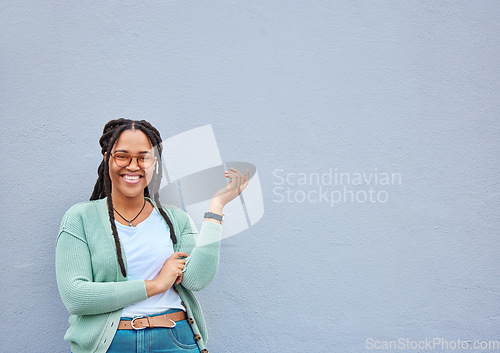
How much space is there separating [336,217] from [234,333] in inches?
32.3

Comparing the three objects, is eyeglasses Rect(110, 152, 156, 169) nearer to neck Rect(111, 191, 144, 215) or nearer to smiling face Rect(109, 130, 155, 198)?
smiling face Rect(109, 130, 155, 198)

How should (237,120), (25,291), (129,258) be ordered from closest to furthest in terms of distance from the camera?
(129,258)
(25,291)
(237,120)

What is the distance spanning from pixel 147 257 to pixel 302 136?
1.10 metres

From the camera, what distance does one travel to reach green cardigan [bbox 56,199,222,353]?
203cm

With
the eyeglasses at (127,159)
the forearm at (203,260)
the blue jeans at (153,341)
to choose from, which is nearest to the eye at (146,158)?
the eyeglasses at (127,159)

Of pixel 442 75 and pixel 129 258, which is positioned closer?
pixel 129 258

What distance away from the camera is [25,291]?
2572 mm

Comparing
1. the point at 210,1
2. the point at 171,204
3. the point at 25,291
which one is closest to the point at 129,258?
the point at 171,204

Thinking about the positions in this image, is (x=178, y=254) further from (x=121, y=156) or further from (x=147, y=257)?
(x=121, y=156)

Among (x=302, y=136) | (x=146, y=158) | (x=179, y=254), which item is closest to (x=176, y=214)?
(x=179, y=254)

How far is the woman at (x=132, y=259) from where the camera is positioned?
81.1 inches

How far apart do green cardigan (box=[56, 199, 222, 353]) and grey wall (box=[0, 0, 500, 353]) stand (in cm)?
48

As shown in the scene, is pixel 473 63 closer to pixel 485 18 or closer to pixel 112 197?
pixel 485 18

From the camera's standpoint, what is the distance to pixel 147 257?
2.20 metres
